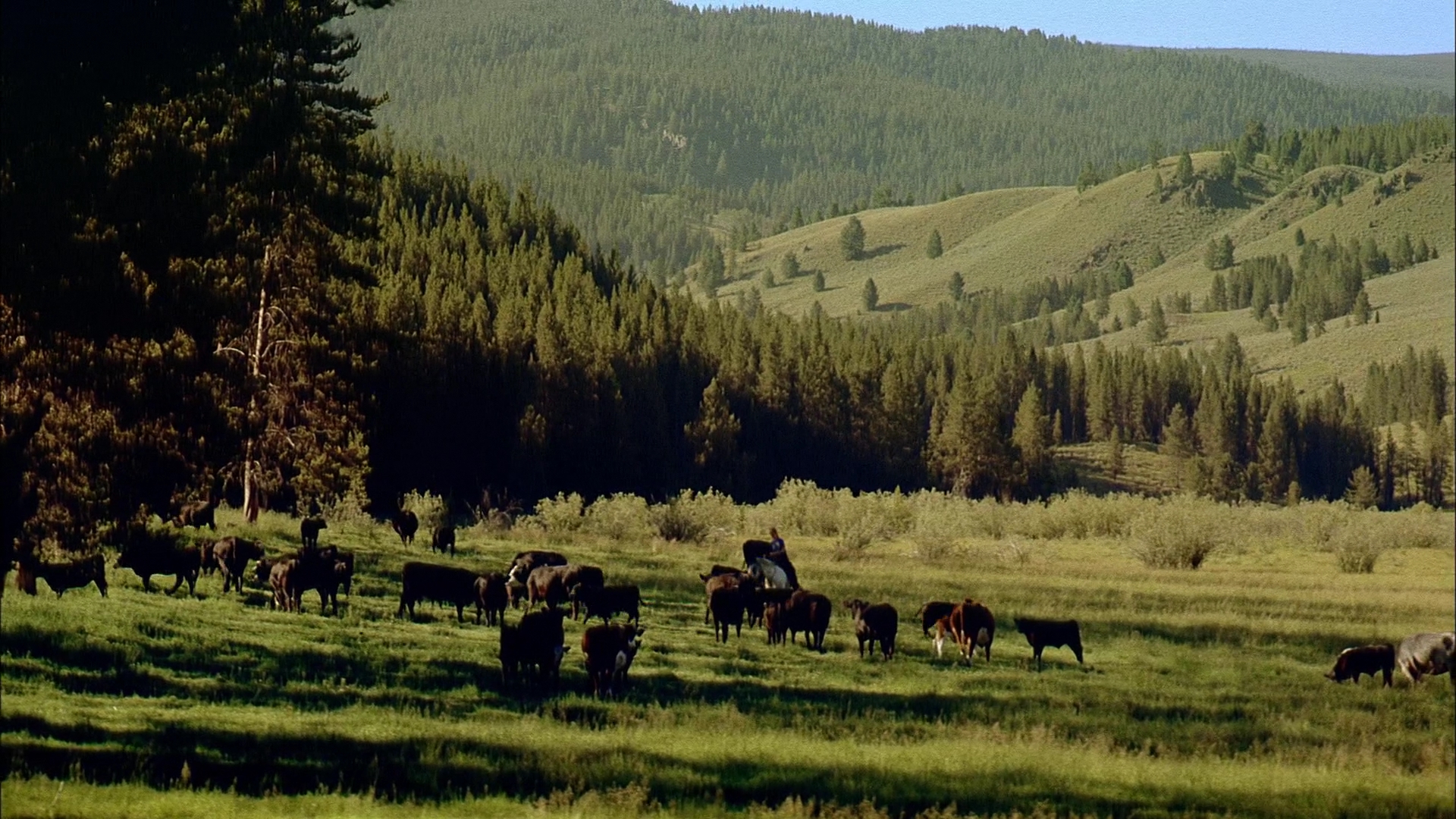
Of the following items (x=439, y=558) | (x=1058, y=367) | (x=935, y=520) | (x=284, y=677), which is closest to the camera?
(x=284, y=677)

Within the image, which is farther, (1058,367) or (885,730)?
(1058,367)

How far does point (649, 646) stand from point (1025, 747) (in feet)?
26.6

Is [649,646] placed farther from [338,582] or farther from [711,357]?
[711,357]

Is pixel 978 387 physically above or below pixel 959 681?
above

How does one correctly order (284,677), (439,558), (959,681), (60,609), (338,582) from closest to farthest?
1. (284,677)
2. (60,609)
3. (959,681)
4. (338,582)
5. (439,558)

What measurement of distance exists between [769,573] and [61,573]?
1359 centimetres

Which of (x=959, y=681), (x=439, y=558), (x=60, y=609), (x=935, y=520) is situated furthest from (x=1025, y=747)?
(x=935, y=520)

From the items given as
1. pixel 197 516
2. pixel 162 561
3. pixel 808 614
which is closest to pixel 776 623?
pixel 808 614

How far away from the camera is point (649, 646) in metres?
24.9

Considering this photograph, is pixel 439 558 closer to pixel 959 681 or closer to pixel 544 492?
pixel 959 681

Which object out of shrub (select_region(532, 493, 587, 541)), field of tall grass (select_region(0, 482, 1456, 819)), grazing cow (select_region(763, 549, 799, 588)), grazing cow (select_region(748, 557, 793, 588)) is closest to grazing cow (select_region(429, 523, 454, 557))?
field of tall grass (select_region(0, 482, 1456, 819))

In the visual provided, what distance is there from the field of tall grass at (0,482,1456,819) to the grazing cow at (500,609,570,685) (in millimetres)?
401

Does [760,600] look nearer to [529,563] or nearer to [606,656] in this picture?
[529,563]

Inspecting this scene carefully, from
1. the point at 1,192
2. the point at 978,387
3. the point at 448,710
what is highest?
the point at 978,387
